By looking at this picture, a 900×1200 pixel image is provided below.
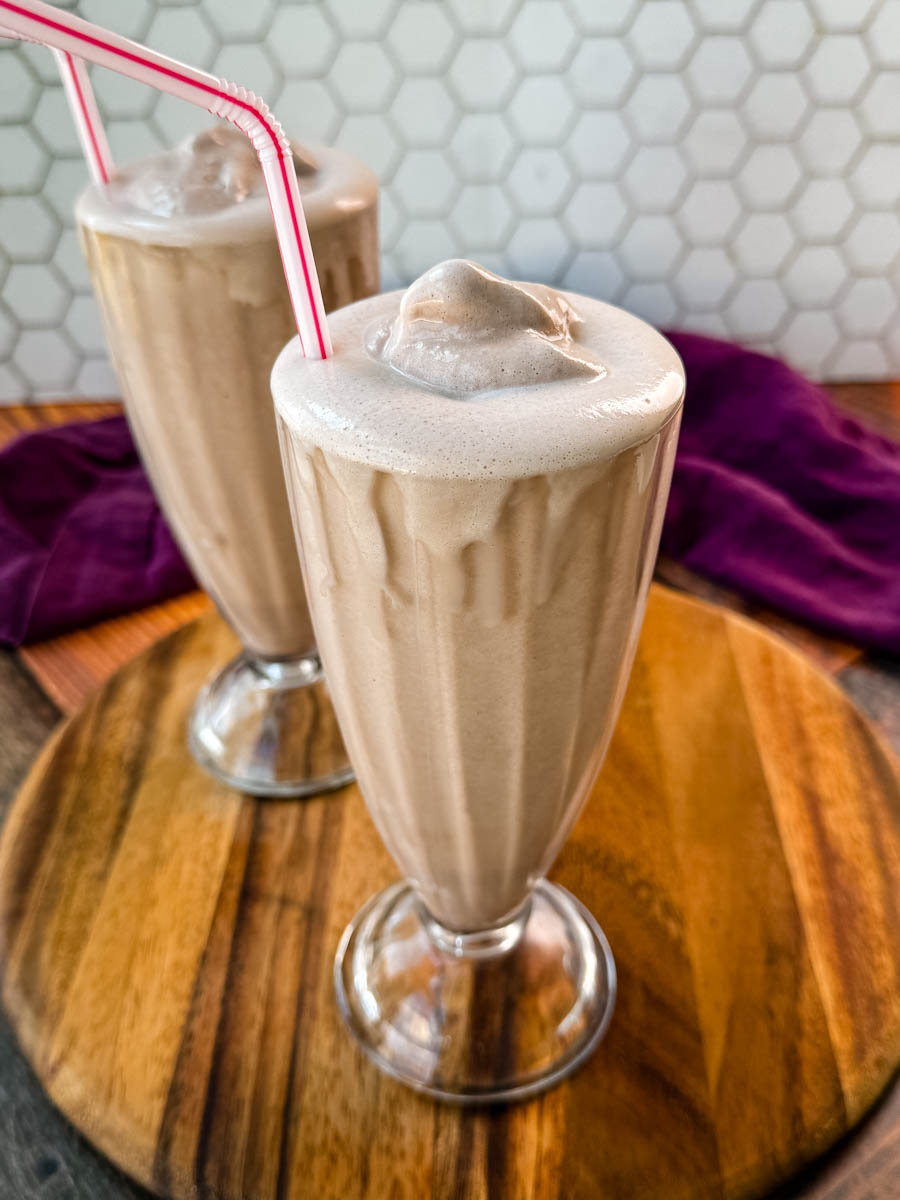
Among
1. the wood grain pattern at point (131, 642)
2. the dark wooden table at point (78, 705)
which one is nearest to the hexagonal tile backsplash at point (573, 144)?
the dark wooden table at point (78, 705)

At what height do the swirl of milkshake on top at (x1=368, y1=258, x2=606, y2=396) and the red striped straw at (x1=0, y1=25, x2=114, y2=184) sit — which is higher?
the red striped straw at (x1=0, y1=25, x2=114, y2=184)

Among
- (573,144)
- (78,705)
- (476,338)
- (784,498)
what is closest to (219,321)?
(476,338)

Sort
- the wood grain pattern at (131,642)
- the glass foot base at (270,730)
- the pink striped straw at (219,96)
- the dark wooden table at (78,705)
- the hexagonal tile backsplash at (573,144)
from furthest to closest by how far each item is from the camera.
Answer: the hexagonal tile backsplash at (573,144), the wood grain pattern at (131,642), the glass foot base at (270,730), the dark wooden table at (78,705), the pink striped straw at (219,96)

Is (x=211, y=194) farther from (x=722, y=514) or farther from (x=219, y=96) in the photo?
(x=722, y=514)

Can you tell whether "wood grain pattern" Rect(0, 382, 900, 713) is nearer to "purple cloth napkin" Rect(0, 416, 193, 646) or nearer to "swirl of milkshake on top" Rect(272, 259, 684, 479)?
"purple cloth napkin" Rect(0, 416, 193, 646)

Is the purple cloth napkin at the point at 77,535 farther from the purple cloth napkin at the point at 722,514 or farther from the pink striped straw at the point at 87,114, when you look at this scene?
the pink striped straw at the point at 87,114

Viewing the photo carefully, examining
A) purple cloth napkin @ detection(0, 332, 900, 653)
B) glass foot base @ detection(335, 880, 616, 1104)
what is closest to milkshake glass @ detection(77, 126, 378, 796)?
glass foot base @ detection(335, 880, 616, 1104)
